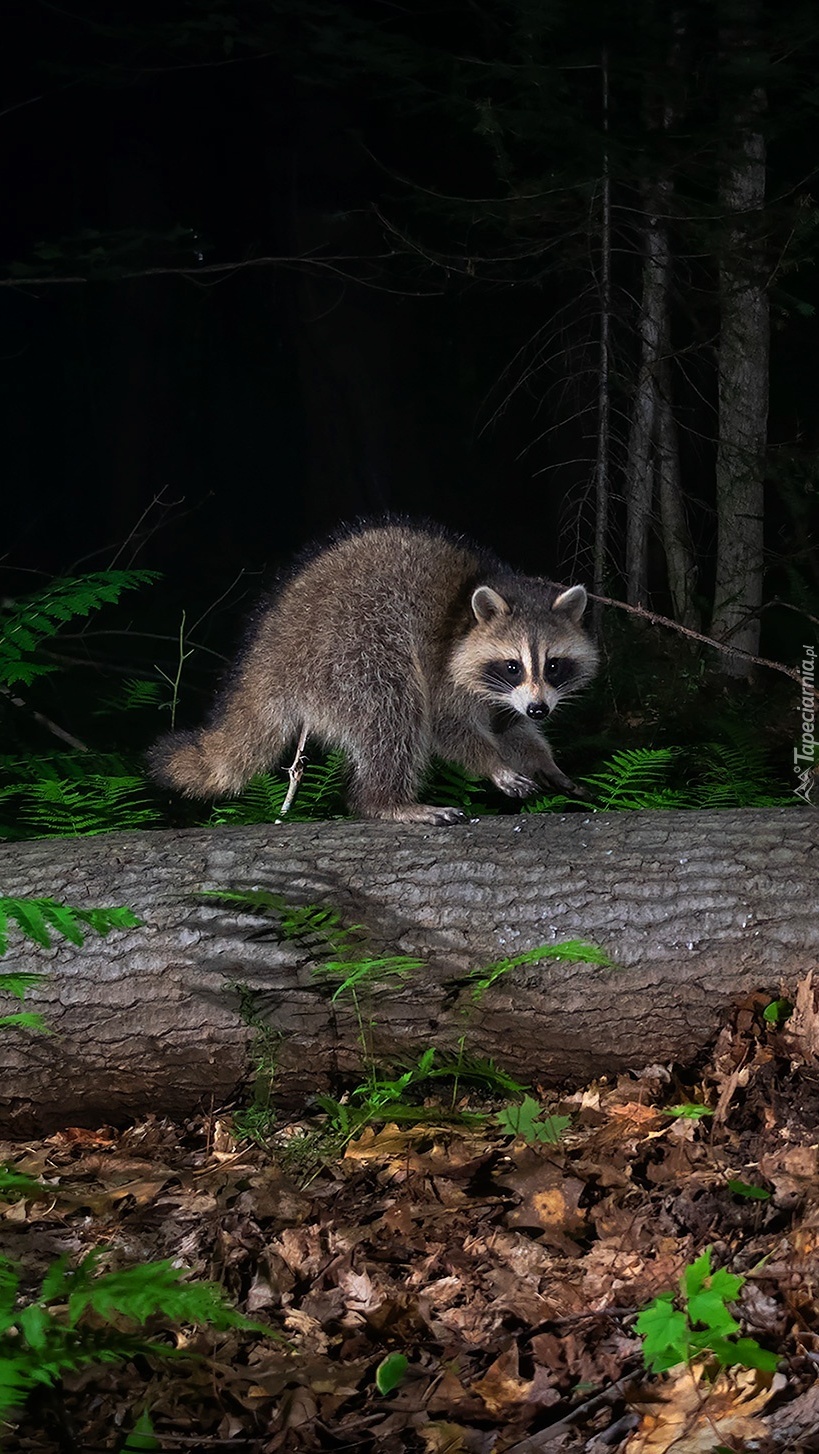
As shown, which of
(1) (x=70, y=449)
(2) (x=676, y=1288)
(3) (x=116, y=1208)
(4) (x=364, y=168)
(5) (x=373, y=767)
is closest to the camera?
(2) (x=676, y=1288)

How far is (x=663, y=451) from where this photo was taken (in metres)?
6.07

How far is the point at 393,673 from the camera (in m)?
4.42

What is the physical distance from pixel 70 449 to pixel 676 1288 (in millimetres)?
5089

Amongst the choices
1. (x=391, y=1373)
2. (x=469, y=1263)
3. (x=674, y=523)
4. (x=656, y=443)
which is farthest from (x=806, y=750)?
(x=391, y=1373)

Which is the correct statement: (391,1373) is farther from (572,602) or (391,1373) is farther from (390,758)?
(572,602)

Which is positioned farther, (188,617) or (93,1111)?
(188,617)

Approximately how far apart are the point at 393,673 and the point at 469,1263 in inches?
95.8

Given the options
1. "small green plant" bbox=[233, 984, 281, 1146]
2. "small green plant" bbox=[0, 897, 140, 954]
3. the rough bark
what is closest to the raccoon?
"small green plant" bbox=[233, 984, 281, 1146]

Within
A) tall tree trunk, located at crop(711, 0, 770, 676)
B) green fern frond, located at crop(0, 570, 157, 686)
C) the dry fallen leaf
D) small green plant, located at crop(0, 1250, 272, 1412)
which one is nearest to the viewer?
small green plant, located at crop(0, 1250, 272, 1412)

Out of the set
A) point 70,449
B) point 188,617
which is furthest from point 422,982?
Answer: point 70,449

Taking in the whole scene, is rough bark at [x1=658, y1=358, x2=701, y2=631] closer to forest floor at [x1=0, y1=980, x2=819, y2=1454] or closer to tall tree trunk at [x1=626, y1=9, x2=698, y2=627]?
tall tree trunk at [x1=626, y1=9, x2=698, y2=627]

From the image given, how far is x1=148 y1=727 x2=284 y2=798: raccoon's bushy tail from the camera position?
4.43 m

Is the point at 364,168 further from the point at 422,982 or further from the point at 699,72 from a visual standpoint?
the point at 422,982

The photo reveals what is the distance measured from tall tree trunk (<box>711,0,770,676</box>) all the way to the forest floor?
3191mm
